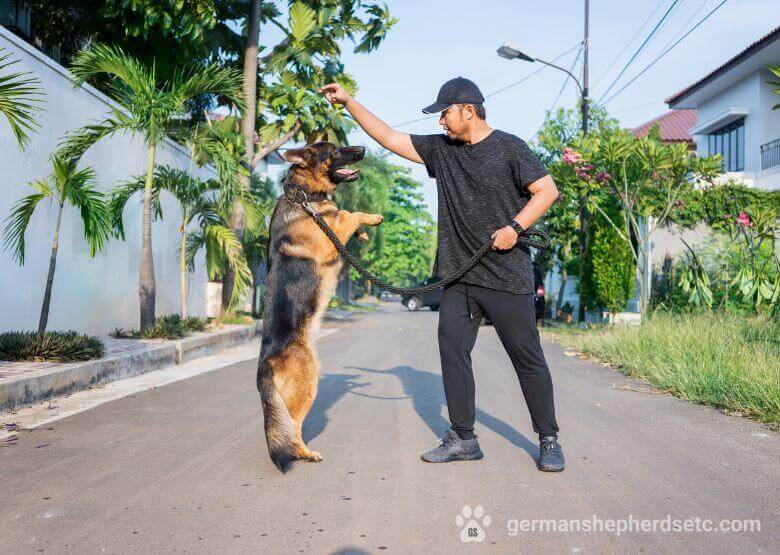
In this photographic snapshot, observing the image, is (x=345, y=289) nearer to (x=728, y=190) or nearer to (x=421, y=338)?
(x=421, y=338)

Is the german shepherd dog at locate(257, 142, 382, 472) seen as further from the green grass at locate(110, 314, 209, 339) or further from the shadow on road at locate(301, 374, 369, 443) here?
the green grass at locate(110, 314, 209, 339)

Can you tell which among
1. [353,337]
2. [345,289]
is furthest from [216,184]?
[345,289]

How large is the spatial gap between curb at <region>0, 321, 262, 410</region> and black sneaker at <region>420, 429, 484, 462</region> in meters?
3.79

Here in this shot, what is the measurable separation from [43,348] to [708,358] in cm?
731

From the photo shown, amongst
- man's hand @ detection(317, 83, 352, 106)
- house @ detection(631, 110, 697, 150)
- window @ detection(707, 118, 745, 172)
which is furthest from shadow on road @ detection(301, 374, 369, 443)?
house @ detection(631, 110, 697, 150)

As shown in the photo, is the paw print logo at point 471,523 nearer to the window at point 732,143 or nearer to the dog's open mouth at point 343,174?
the dog's open mouth at point 343,174

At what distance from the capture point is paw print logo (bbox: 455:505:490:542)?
299cm

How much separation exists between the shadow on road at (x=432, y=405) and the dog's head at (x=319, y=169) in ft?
6.61

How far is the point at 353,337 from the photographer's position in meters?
15.8

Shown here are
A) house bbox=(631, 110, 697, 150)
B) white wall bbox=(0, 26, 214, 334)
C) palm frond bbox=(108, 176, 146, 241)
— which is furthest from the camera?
house bbox=(631, 110, 697, 150)

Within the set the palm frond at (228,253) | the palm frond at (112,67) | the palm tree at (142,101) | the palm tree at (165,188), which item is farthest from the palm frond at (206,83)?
the palm frond at (228,253)

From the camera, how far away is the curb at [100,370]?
6.08m

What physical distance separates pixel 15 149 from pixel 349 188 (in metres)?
24.3

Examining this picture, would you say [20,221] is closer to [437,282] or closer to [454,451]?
[437,282]
